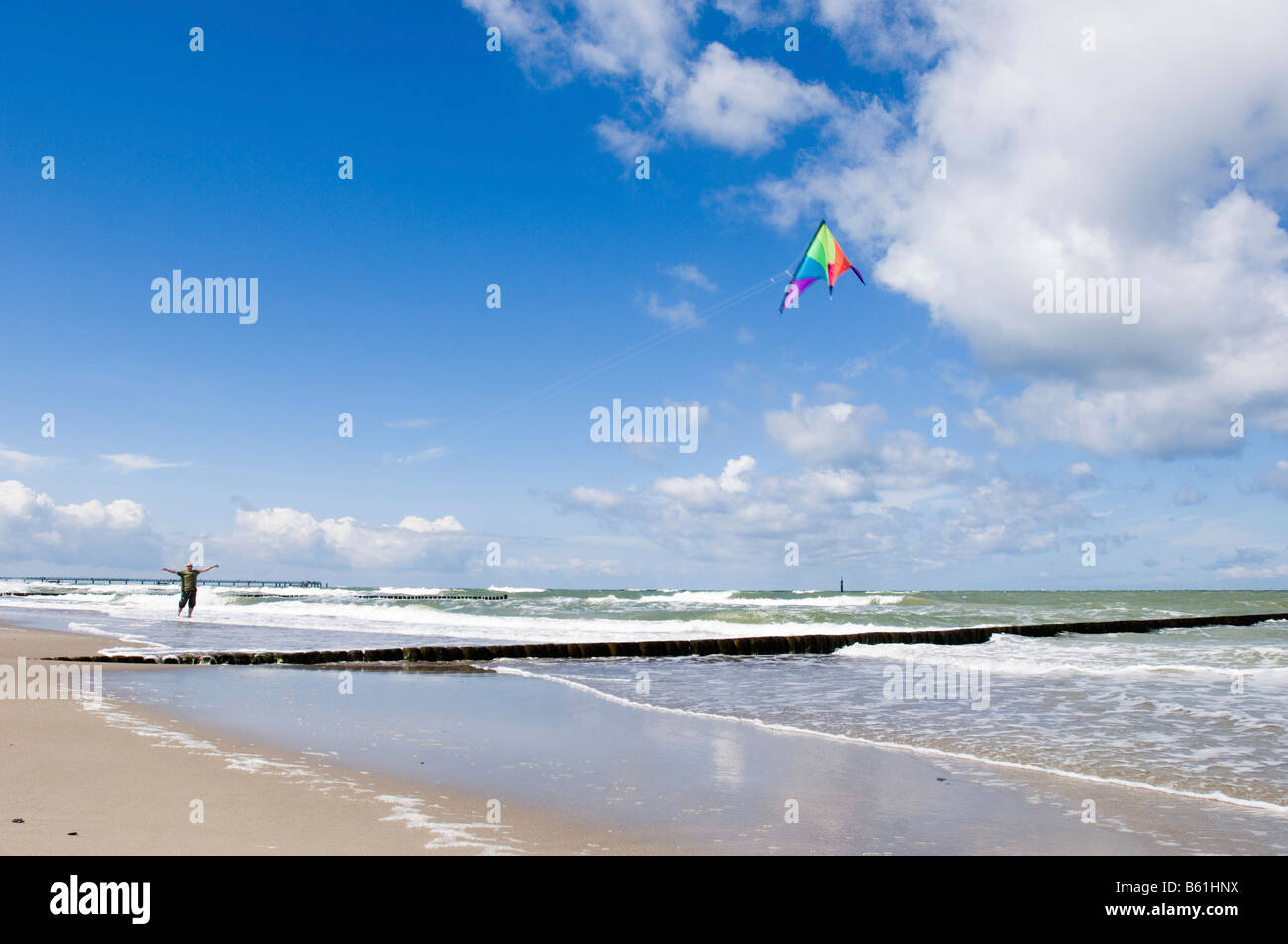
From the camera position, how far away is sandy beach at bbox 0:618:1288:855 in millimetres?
5512

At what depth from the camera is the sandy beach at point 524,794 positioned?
5.51 meters

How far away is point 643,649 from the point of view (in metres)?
22.8

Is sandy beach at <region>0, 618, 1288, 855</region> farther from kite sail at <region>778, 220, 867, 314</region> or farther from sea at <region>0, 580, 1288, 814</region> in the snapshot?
kite sail at <region>778, 220, 867, 314</region>

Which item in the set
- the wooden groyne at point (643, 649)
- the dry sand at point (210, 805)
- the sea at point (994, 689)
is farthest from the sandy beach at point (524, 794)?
the wooden groyne at point (643, 649)

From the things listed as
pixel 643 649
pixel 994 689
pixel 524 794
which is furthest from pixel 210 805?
pixel 643 649

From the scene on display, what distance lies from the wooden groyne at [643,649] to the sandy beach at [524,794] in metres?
7.68

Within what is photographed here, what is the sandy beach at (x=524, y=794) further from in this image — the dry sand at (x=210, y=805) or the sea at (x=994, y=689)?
the sea at (x=994, y=689)

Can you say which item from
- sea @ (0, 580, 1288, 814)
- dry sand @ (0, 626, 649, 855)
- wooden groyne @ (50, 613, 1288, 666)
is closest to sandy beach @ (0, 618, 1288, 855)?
dry sand @ (0, 626, 649, 855)

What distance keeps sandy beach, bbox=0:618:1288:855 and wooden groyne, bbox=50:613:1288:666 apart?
7.68m
